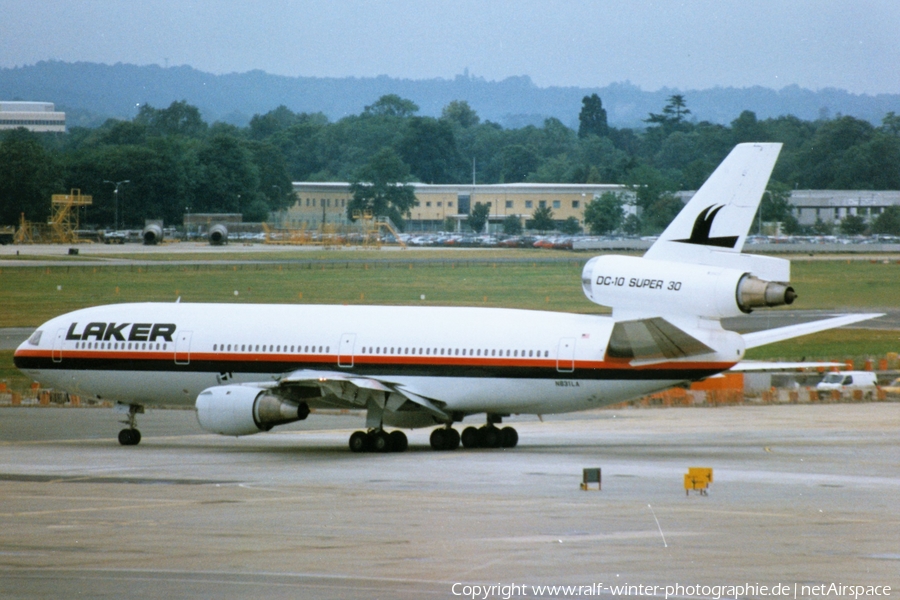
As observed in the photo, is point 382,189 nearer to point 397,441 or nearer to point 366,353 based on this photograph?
point 366,353

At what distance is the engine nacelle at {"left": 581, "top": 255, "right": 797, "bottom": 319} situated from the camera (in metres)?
26.9

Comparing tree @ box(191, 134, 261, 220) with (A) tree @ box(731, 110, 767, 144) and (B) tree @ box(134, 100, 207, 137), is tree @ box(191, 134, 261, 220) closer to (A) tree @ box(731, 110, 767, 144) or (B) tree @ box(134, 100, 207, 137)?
(B) tree @ box(134, 100, 207, 137)

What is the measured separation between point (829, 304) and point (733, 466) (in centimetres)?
3302

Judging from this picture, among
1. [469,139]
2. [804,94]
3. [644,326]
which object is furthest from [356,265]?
[804,94]

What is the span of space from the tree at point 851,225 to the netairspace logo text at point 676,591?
54.4 m

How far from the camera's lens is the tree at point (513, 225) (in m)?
82.8

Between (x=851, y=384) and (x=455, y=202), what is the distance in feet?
162

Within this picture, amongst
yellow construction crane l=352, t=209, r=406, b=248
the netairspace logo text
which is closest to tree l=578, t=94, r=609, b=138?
yellow construction crane l=352, t=209, r=406, b=248

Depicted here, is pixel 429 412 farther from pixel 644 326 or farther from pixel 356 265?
pixel 356 265

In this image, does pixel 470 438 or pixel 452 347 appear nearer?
pixel 452 347

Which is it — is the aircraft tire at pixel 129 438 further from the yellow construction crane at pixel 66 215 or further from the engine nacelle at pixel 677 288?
the yellow construction crane at pixel 66 215

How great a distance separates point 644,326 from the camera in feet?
94.9

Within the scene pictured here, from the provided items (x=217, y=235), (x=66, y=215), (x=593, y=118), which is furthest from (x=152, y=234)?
(x=593, y=118)

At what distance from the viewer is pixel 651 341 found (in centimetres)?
2892
